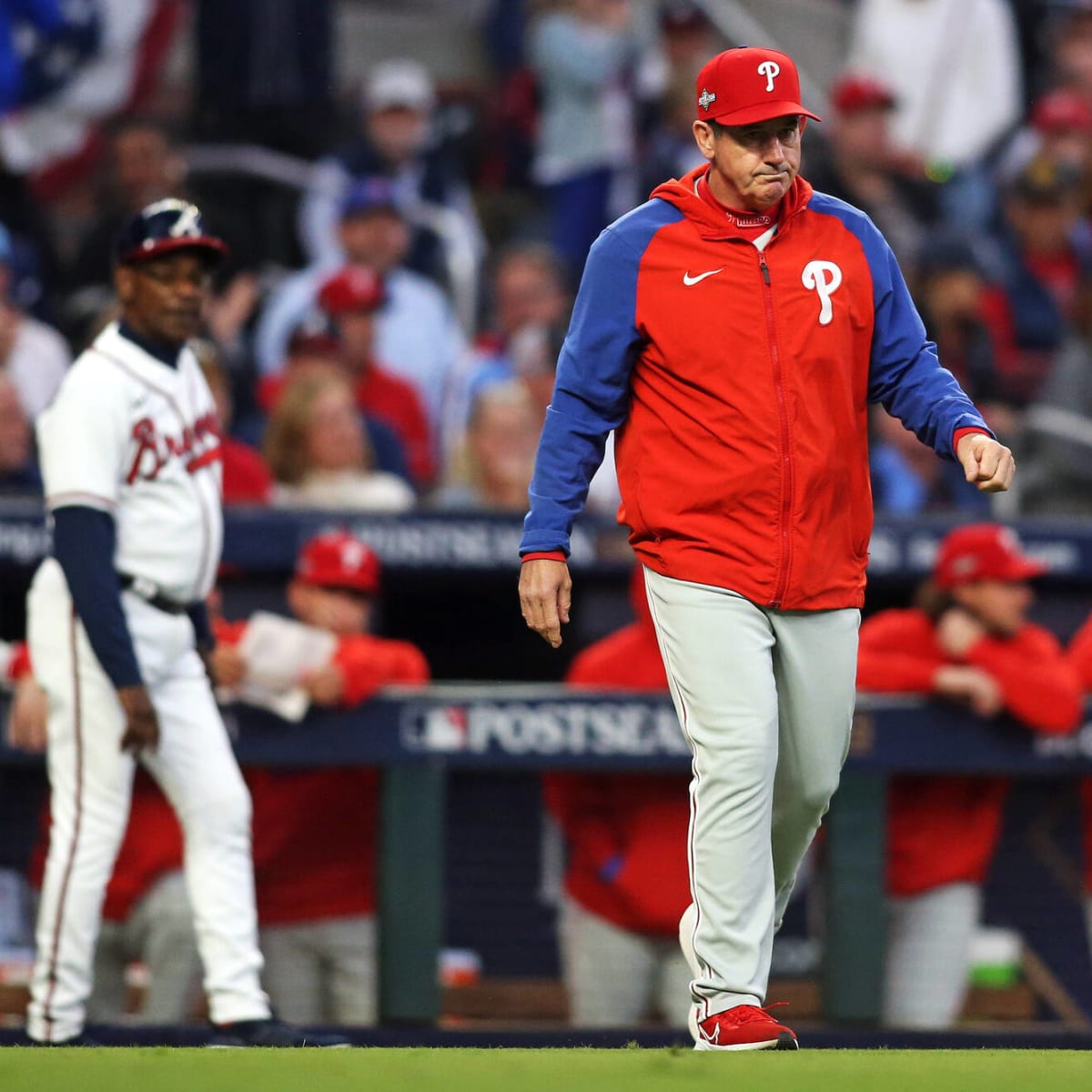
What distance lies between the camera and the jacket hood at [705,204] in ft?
12.6

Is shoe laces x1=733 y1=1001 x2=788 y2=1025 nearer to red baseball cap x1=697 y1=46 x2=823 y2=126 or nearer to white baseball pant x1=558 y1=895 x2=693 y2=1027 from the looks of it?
red baseball cap x1=697 y1=46 x2=823 y2=126

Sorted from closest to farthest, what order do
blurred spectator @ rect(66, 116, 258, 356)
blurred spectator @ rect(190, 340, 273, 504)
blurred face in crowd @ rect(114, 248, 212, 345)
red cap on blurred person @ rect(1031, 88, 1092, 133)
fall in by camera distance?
blurred face in crowd @ rect(114, 248, 212, 345), blurred spectator @ rect(190, 340, 273, 504), blurred spectator @ rect(66, 116, 258, 356), red cap on blurred person @ rect(1031, 88, 1092, 133)

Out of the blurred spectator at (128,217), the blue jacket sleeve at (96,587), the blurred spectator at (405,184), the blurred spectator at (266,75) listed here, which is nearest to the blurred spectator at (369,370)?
the blurred spectator at (128,217)

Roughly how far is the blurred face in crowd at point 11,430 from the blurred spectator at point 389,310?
1.52m

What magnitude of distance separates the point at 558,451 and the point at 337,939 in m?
2.24

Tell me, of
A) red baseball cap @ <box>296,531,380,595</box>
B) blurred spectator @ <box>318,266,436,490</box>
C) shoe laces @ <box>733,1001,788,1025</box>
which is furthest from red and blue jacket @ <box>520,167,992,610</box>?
blurred spectator @ <box>318,266,436,490</box>

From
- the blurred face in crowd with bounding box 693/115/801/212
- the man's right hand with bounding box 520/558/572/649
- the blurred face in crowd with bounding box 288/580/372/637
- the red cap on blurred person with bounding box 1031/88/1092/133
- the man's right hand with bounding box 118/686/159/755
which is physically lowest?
the blurred face in crowd with bounding box 288/580/372/637

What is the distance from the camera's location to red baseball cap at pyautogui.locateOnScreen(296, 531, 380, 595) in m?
5.86

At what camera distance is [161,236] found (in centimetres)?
492

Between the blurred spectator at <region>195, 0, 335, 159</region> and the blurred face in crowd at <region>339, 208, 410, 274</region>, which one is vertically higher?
the blurred spectator at <region>195, 0, 335, 159</region>

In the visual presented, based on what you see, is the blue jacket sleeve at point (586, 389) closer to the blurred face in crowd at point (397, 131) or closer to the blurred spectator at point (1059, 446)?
the blurred spectator at point (1059, 446)

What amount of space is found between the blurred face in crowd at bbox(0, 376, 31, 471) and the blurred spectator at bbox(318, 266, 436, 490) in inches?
59.0

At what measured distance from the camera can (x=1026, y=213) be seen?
9375mm

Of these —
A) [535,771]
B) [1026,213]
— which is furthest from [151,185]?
[535,771]
